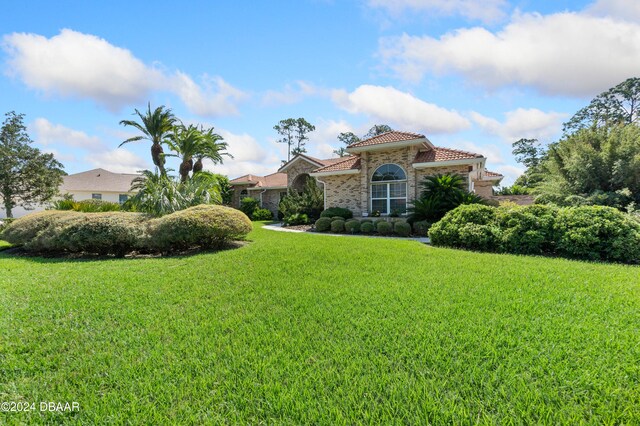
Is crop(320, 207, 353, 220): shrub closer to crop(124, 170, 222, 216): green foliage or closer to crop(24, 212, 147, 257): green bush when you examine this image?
crop(124, 170, 222, 216): green foliage

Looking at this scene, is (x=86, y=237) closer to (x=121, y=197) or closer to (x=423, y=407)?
(x=423, y=407)

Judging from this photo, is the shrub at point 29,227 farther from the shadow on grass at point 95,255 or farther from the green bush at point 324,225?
the green bush at point 324,225

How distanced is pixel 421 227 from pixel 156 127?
1501cm

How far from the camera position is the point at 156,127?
1628 cm

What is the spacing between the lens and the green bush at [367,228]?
1571 cm

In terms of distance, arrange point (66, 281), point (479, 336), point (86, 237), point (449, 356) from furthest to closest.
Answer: point (86, 237)
point (66, 281)
point (479, 336)
point (449, 356)

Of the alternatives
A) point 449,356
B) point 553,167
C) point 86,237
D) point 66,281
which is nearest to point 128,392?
point 449,356

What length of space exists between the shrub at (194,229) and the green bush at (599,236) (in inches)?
388

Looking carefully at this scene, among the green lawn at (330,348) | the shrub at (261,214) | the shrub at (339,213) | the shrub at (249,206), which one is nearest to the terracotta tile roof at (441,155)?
the shrub at (339,213)

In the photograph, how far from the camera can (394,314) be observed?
4.13m

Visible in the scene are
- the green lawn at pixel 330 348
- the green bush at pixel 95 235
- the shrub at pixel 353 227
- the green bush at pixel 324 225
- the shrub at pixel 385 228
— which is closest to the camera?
the green lawn at pixel 330 348

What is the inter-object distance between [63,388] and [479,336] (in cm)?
429

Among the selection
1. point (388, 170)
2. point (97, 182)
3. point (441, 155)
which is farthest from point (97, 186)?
point (441, 155)

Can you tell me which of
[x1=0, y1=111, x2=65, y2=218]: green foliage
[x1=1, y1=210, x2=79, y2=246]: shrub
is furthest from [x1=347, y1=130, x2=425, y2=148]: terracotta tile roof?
[x1=0, y1=111, x2=65, y2=218]: green foliage
